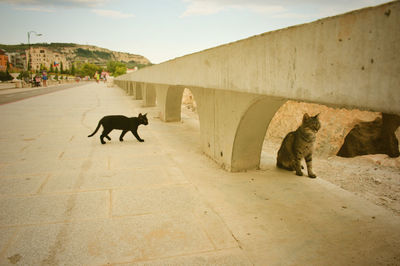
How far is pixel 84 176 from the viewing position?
4.22 m

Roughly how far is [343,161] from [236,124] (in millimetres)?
3971

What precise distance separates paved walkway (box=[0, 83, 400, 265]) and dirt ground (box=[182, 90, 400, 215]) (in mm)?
872

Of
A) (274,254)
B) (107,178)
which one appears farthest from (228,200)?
(107,178)

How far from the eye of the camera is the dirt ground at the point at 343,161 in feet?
14.8

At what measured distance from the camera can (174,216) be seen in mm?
3037

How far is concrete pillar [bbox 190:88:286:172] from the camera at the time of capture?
3.98 m

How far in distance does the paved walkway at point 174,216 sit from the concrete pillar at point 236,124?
11.3 inches

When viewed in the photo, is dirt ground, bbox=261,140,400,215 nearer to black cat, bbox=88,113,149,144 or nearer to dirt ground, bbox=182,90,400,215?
dirt ground, bbox=182,90,400,215

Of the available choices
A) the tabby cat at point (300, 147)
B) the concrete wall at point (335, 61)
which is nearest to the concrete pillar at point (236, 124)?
the tabby cat at point (300, 147)

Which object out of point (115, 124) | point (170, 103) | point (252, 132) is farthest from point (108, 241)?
point (170, 103)

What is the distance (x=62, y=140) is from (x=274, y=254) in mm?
5975

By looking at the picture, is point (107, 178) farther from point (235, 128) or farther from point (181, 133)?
point (181, 133)

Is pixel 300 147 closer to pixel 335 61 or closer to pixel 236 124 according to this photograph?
pixel 236 124

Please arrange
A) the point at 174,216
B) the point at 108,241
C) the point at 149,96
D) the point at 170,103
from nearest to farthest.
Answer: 1. the point at 108,241
2. the point at 174,216
3. the point at 170,103
4. the point at 149,96
